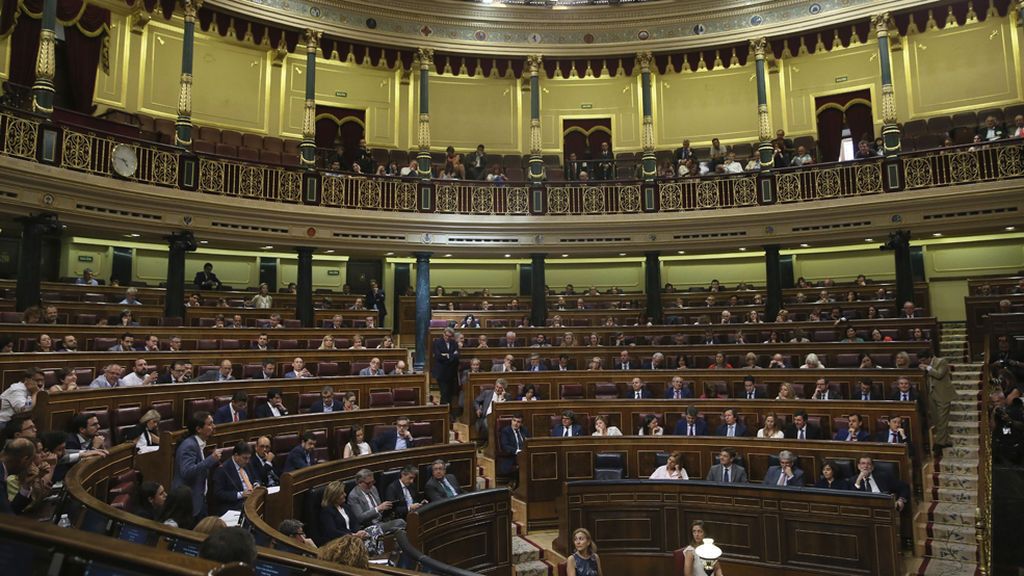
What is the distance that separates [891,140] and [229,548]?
44.3ft

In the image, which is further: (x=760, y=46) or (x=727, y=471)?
(x=760, y=46)

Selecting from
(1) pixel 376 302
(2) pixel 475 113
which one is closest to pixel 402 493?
(1) pixel 376 302

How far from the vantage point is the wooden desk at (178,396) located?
580 centimetres

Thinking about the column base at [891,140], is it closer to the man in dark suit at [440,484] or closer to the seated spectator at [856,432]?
the seated spectator at [856,432]

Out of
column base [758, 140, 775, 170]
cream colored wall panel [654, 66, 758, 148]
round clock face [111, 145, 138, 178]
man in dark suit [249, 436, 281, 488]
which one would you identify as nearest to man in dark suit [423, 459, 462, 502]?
man in dark suit [249, 436, 281, 488]

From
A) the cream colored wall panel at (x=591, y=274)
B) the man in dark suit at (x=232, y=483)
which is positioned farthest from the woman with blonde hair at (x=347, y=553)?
the cream colored wall panel at (x=591, y=274)

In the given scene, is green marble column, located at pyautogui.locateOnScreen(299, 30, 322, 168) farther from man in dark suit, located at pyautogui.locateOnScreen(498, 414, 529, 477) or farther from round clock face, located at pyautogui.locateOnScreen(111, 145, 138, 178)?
man in dark suit, located at pyautogui.locateOnScreen(498, 414, 529, 477)

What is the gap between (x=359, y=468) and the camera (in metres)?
6.18

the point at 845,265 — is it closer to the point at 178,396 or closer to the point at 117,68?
the point at 178,396

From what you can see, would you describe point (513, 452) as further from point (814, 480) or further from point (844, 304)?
point (844, 304)

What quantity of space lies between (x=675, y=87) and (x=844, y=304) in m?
7.10

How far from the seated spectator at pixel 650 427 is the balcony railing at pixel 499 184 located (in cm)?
649

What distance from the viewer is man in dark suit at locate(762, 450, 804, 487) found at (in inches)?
258

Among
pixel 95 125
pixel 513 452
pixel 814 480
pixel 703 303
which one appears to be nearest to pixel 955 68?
pixel 703 303
